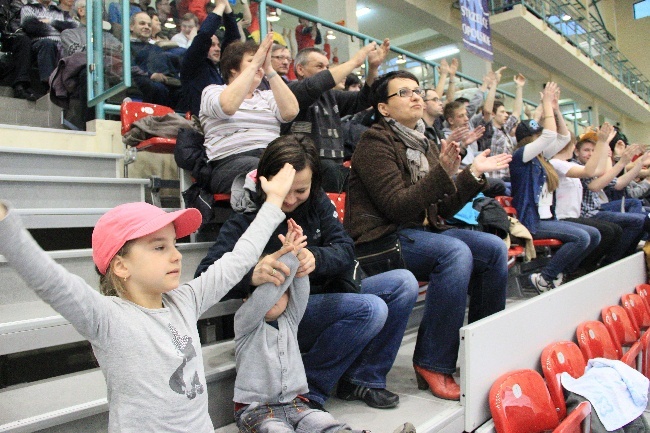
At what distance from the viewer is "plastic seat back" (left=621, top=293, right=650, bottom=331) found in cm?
353

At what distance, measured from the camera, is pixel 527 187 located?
3582 mm

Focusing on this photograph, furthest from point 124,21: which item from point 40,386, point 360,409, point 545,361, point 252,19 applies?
point 545,361

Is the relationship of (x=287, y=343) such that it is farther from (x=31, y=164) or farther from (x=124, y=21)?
(x=124, y=21)

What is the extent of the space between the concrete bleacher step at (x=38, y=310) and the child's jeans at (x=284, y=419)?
0.44 meters

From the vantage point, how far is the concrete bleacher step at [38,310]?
1.47 meters

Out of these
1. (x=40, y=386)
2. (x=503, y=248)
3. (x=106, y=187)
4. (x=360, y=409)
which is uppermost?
(x=106, y=187)

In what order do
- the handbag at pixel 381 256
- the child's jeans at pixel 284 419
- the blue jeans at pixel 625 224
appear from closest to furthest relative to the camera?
the child's jeans at pixel 284 419 < the handbag at pixel 381 256 < the blue jeans at pixel 625 224

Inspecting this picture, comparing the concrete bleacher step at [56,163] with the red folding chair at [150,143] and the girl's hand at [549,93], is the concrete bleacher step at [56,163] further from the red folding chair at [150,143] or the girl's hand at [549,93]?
the girl's hand at [549,93]

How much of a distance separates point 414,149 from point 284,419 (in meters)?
1.27

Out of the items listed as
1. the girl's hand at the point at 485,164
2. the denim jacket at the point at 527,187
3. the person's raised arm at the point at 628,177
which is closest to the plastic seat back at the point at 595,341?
the denim jacket at the point at 527,187

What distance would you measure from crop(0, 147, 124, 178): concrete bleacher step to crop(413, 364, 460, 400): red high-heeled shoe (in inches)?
84.4

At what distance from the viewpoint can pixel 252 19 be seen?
14.0ft

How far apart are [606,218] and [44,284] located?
14.8 feet

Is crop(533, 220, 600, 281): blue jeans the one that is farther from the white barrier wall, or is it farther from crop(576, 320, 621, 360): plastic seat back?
crop(576, 320, 621, 360): plastic seat back
